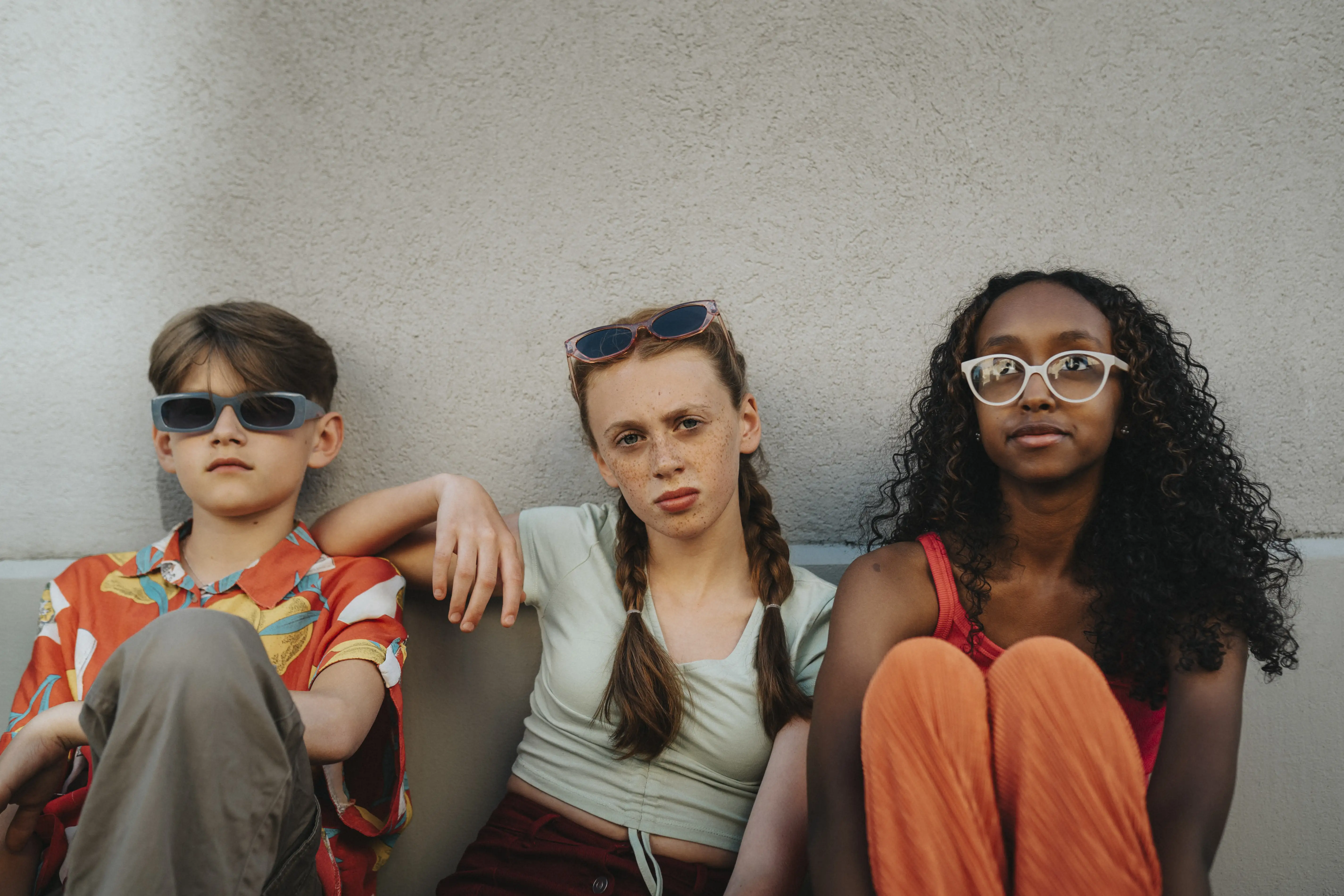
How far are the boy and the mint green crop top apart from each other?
36 cm

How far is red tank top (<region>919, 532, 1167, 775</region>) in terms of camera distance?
1.92 m

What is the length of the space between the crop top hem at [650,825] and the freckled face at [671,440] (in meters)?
0.65

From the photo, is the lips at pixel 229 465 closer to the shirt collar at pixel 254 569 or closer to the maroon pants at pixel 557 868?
the shirt collar at pixel 254 569

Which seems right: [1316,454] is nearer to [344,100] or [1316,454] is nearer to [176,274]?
[344,100]

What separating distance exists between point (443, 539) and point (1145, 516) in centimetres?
160

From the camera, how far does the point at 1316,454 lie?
101 inches

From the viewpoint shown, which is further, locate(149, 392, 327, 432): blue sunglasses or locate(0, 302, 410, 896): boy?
locate(149, 392, 327, 432): blue sunglasses

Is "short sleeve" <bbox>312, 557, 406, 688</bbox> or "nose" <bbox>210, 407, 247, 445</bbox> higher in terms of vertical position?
"nose" <bbox>210, 407, 247, 445</bbox>

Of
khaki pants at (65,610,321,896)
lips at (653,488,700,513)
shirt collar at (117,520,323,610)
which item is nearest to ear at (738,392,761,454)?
lips at (653,488,700,513)

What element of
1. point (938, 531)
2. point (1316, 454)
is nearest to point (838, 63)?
point (938, 531)

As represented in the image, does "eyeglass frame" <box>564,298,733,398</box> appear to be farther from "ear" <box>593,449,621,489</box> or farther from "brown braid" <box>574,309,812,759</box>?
"ear" <box>593,449,621,489</box>

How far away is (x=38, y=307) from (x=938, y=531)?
8.76 feet

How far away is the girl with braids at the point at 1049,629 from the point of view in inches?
54.1

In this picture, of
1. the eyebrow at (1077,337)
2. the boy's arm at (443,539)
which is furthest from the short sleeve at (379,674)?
the eyebrow at (1077,337)
